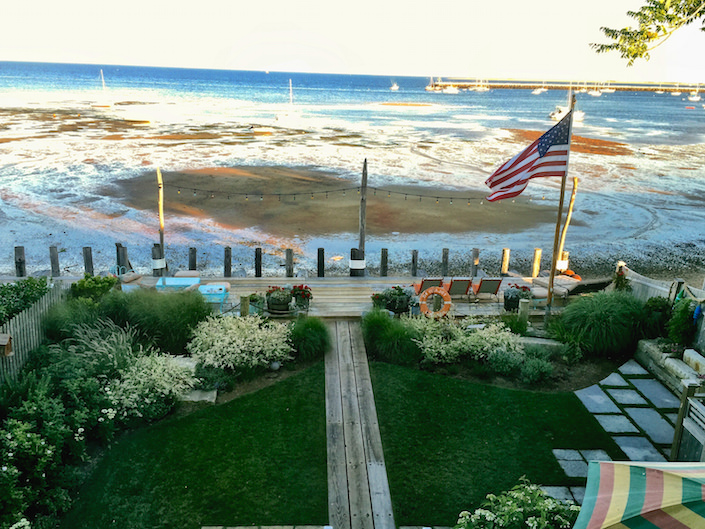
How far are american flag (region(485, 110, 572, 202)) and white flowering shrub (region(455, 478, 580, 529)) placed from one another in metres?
7.22

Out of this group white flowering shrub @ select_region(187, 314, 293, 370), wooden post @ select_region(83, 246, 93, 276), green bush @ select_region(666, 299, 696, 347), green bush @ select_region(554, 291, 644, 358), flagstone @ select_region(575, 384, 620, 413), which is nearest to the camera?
flagstone @ select_region(575, 384, 620, 413)

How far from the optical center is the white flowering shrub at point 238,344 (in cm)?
1081

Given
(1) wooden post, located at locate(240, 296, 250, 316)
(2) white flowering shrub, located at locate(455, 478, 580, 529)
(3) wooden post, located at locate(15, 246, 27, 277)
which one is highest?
(2) white flowering shrub, located at locate(455, 478, 580, 529)

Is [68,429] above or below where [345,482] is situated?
above

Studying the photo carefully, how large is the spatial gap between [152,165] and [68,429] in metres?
33.6

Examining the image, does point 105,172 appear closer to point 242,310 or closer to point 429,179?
point 429,179

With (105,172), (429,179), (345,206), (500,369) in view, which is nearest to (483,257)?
(345,206)

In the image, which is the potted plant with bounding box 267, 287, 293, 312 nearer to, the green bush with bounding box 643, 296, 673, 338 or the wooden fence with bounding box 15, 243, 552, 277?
the wooden fence with bounding box 15, 243, 552, 277

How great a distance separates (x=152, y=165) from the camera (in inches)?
1526

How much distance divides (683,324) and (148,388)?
972 cm

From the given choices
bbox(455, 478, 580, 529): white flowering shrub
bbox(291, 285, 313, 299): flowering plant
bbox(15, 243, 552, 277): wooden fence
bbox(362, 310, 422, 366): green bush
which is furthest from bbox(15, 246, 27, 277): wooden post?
bbox(455, 478, 580, 529): white flowering shrub

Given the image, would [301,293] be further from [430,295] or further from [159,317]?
[159,317]

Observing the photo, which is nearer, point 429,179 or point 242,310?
point 242,310

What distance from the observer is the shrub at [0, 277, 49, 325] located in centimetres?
964
